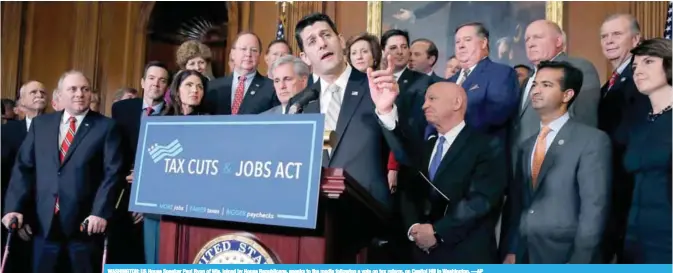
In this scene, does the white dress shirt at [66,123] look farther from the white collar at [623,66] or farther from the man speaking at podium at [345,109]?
the white collar at [623,66]

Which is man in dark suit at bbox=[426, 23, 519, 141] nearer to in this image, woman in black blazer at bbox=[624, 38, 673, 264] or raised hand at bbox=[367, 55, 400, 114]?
woman in black blazer at bbox=[624, 38, 673, 264]

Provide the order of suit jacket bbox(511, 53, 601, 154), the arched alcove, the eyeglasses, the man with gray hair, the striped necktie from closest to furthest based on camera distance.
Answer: the striped necktie < the man with gray hair < suit jacket bbox(511, 53, 601, 154) < the eyeglasses < the arched alcove

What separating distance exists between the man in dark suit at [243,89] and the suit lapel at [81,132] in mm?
534

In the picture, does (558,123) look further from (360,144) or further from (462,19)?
(462,19)

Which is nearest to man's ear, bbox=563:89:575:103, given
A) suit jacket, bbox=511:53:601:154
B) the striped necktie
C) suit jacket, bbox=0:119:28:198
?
suit jacket, bbox=511:53:601:154

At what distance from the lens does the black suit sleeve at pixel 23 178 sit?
9.89 feet

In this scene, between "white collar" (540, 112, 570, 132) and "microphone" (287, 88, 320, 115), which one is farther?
"white collar" (540, 112, 570, 132)

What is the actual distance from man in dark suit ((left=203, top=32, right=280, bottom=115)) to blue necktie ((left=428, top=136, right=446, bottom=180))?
2.52 ft

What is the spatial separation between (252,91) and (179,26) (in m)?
3.06

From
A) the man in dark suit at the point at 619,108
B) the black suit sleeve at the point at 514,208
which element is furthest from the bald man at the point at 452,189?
the man in dark suit at the point at 619,108

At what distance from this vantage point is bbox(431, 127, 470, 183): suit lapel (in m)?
2.57

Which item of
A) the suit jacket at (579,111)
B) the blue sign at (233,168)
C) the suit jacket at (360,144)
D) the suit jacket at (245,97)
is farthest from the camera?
the suit jacket at (245,97)

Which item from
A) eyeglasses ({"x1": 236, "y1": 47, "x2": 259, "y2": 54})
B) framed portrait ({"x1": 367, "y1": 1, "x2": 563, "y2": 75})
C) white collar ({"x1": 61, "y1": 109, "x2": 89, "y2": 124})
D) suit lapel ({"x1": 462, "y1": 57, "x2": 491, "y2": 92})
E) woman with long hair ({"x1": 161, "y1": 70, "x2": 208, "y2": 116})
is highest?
framed portrait ({"x1": 367, "y1": 1, "x2": 563, "y2": 75})

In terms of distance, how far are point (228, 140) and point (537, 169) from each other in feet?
4.56
